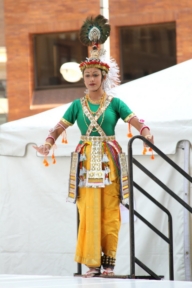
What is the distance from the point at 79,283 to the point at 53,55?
1408 cm

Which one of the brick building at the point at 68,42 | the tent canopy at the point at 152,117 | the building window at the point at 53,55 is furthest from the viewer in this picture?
the building window at the point at 53,55

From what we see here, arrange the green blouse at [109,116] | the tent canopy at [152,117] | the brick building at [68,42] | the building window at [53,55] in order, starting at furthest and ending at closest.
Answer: the building window at [53,55] < the brick building at [68,42] < the tent canopy at [152,117] < the green blouse at [109,116]

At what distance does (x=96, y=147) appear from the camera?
265 inches

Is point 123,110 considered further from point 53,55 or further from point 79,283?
point 53,55

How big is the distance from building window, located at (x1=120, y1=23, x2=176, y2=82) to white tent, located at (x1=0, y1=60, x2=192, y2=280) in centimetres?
899

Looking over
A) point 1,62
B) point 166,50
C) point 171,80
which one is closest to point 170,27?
point 166,50

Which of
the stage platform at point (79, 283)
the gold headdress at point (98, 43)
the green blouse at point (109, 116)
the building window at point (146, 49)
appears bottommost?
the stage platform at point (79, 283)

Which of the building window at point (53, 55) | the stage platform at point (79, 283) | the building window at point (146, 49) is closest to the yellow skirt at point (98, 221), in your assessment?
the stage platform at point (79, 283)

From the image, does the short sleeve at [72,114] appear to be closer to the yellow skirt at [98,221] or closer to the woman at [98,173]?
the woman at [98,173]

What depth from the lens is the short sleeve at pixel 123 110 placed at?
6.80m

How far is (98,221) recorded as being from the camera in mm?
6664

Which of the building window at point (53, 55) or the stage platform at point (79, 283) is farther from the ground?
the building window at point (53, 55)

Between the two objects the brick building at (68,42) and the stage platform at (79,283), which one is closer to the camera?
the stage platform at (79,283)

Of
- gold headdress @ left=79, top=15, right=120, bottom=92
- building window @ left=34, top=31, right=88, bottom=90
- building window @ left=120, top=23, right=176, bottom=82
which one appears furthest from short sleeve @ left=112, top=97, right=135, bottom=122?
building window @ left=34, top=31, right=88, bottom=90
